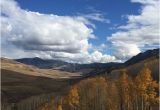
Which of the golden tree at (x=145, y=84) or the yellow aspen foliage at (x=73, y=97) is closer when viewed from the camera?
the golden tree at (x=145, y=84)

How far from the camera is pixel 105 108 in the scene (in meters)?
153

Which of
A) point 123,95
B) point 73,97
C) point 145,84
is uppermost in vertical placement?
point 145,84

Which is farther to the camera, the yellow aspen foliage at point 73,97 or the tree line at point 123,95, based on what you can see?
the yellow aspen foliage at point 73,97

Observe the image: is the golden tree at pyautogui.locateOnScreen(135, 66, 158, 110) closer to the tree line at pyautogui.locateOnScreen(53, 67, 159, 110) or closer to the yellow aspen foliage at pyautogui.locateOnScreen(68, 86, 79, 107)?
the tree line at pyautogui.locateOnScreen(53, 67, 159, 110)

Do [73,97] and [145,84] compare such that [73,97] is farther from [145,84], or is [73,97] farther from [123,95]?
[145,84]

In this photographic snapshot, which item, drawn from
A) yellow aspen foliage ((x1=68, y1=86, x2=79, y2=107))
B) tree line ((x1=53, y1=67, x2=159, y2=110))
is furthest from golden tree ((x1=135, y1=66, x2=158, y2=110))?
yellow aspen foliage ((x1=68, y1=86, x2=79, y2=107))

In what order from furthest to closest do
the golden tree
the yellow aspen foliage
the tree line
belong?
the yellow aspen foliage → the tree line → the golden tree

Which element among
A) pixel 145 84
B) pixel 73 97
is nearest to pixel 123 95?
pixel 145 84

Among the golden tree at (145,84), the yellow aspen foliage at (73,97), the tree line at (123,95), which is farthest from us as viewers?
the yellow aspen foliage at (73,97)

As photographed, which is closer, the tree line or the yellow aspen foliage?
the tree line

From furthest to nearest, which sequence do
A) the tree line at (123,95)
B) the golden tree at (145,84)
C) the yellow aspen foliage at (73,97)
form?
1. the yellow aspen foliage at (73,97)
2. the tree line at (123,95)
3. the golden tree at (145,84)

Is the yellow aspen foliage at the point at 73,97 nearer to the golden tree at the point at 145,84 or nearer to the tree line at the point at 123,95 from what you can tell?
the tree line at the point at 123,95

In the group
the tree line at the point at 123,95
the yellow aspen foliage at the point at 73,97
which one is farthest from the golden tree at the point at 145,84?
the yellow aspen foliage at the point at 73,97

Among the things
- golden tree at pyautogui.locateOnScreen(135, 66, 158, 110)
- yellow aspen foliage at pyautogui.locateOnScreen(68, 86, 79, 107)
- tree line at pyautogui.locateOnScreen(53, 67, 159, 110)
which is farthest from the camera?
yellow aspen foliage at pyautogui.locateOnScreen(68, 86, 79, 107)
